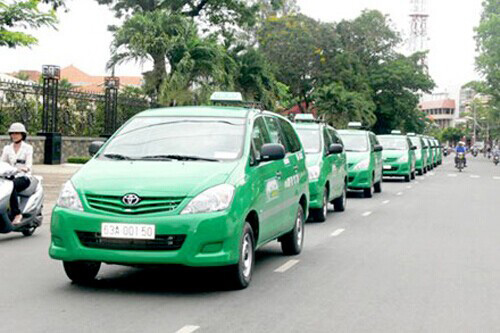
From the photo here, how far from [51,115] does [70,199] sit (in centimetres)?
2206

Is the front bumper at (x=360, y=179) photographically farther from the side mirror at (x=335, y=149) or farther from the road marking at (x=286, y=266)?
the road marking at (x=286, y=266)

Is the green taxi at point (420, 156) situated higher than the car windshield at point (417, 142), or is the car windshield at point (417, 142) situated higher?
the car windshield at point (417, 142)

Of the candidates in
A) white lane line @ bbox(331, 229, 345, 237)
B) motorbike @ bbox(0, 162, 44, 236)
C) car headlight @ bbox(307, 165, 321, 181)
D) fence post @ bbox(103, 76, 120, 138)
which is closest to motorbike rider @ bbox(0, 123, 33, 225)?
motorbike @ bbox(0, 162, 44, 236)

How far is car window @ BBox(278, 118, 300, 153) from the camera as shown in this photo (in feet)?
32.0

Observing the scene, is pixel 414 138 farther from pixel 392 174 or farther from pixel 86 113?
pixel 86 113

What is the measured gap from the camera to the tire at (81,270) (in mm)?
7402

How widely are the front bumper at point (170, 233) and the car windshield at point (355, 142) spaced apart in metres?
13.9

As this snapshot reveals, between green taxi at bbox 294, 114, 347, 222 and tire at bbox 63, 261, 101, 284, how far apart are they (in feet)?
21.4

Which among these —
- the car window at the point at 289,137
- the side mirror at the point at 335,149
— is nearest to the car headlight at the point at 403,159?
the side mirror at the point at 335,149

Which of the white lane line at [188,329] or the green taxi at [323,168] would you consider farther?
the green taxi at [323,168]

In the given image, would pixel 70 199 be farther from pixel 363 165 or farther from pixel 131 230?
pixel 363 165

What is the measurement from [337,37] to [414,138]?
83.5ft

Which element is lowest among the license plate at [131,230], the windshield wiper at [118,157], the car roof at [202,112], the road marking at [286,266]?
the road marking at [286,266]

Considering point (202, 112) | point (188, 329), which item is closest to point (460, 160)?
point (202, 112)
